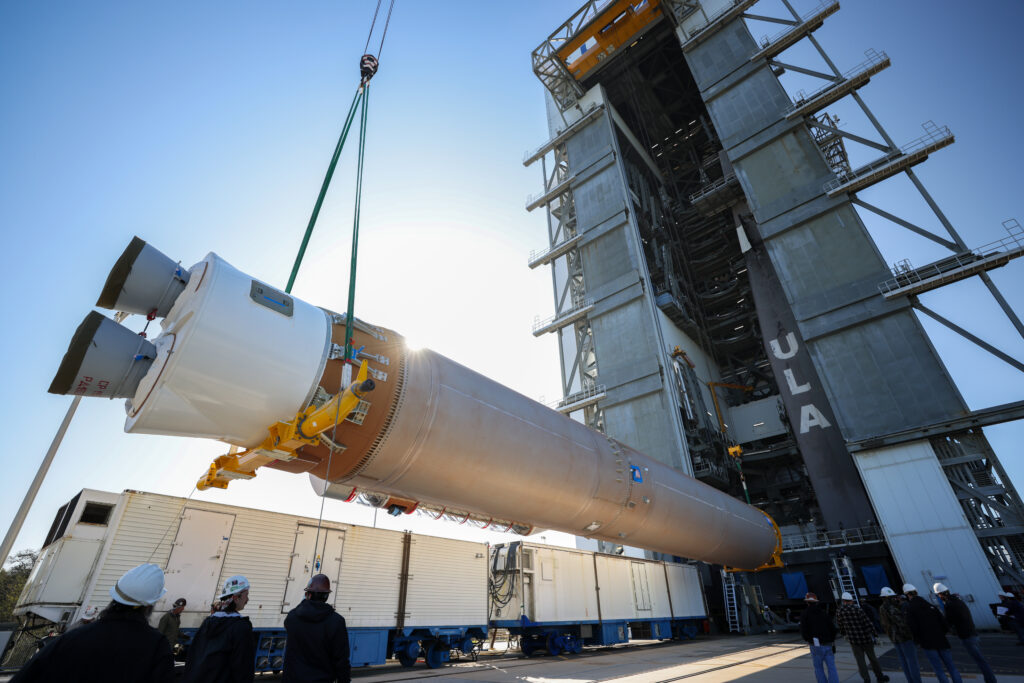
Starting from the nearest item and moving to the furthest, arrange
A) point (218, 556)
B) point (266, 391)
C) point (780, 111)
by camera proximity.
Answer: point (266, 391), point (218, 556), point (780, 111)

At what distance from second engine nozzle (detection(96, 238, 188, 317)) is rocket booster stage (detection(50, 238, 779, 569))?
1cm

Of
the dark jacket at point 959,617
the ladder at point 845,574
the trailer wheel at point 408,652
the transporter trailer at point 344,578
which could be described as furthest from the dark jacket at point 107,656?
the ladder at point 845,574

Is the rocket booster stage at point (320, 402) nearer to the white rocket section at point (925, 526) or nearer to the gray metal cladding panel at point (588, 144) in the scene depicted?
the white rocket section at point (925, 526)

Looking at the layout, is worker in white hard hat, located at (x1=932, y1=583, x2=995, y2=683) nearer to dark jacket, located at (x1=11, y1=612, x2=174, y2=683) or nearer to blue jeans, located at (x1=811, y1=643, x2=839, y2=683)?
blue jeans, located at (x1=811, y1=643, x2=839, y2=683)

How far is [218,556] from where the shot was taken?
9.18 metres

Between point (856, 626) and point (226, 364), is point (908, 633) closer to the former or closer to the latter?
point (856, 626)

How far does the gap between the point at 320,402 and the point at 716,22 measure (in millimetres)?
33255

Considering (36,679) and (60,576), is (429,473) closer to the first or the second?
(36,679)

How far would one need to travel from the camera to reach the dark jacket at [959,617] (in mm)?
7012

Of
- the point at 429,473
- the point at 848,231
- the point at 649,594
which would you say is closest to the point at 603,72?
the point at 848,231

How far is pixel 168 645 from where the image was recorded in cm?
258

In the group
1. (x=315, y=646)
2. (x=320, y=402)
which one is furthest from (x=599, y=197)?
(x=315, y=646)

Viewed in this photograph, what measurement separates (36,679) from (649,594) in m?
17.8

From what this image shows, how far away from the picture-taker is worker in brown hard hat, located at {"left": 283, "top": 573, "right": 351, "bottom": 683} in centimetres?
373
